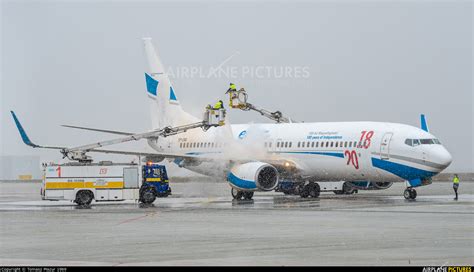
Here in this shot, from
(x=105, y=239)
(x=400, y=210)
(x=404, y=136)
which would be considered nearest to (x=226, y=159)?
(x=404, y=136)

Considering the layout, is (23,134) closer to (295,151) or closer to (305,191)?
(295,151)

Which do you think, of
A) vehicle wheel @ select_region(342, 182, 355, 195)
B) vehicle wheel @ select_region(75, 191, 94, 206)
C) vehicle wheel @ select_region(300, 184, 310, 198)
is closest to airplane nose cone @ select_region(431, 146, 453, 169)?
vehicle wheel @ select_region(300, 184, 310, 198)

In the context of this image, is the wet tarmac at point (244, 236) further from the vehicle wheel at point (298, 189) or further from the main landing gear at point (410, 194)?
the vehicle wheel at point (298, 189)

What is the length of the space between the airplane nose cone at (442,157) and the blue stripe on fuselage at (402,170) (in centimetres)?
72

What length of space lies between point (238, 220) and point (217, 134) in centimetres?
2403

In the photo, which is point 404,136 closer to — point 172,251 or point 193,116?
point 193,116

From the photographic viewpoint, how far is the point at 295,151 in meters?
48.9

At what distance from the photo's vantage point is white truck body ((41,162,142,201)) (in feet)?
136

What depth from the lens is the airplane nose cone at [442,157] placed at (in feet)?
141

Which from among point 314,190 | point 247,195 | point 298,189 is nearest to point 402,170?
point 314,190

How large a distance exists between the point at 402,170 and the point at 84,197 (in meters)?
16.0

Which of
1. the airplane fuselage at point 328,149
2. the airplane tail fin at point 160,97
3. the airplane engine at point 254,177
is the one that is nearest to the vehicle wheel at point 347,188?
the airplane fuselage at point 328,149

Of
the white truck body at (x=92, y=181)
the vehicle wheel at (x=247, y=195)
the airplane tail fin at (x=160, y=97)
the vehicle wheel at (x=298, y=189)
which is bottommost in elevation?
the vehicle wheel at (x=247, y=195)

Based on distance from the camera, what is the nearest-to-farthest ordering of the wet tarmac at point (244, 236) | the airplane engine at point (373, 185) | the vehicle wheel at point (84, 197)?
the wet tarmac at point (244, 236), the vehicle wheel at point (84, 197), the airplane engine at point (373, 185)
